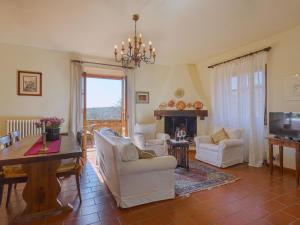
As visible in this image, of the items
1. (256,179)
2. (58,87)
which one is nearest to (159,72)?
(58,87)

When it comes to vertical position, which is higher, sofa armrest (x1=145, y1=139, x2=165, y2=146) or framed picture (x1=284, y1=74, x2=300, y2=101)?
framed picture (x1=284, y1=74, x2=300, y2=101)

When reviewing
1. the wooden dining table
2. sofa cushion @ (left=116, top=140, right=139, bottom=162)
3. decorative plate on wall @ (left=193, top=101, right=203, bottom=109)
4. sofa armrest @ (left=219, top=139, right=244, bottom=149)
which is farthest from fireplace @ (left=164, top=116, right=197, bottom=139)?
the wooden dining table

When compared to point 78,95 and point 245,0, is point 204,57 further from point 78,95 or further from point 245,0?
point 78,95

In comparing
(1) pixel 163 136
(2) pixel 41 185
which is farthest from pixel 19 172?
(1) pixel 163 136

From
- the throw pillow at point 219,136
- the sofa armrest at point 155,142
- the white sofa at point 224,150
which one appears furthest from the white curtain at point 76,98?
the throw pillow at point 219,136

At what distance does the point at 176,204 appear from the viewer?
2.46 metres

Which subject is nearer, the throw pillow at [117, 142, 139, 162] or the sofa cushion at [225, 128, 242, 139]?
the throw pillow at [117, 142, 139, 162]

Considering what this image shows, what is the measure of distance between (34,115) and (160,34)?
3.58 metres

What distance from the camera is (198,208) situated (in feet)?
7.73

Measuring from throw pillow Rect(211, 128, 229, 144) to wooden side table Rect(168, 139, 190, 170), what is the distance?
43.5 inches

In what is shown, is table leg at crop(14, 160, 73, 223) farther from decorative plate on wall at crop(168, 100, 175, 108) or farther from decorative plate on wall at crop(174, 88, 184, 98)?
decorative plate on wall at crop(174, 88, 184, 98)

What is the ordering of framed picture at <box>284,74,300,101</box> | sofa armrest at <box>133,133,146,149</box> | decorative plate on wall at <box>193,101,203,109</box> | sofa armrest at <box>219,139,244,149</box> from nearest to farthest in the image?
1. framed picture at <box>284,74,300,101</box>
2. sofa armrest at <box>219,139,244,149</box>
3. sofa armrest at <box>133,133,146,149</box>
4. decorative plate on wall at <box>193,101,203,109</box>

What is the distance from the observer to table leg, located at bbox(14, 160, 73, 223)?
218cm

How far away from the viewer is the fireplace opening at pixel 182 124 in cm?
574
